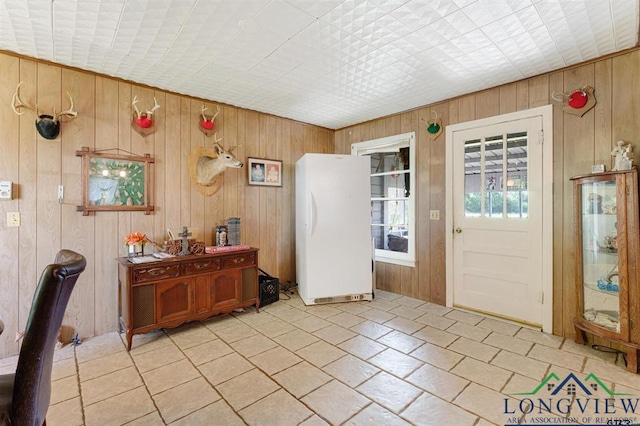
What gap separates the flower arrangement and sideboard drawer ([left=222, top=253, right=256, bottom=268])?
767mm

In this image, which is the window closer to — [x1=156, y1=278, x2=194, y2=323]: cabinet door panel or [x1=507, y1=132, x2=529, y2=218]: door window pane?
[x1=507, y1=132, x2=529, y2=218]: door window pane

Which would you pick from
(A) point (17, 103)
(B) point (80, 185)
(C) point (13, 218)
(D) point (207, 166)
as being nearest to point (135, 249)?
(B) point (80, 185)

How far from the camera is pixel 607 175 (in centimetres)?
222

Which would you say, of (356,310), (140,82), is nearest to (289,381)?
(356,310)

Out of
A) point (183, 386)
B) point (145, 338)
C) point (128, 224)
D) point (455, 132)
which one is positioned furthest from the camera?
point (455, 132)

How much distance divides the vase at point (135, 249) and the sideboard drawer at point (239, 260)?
0.77 m

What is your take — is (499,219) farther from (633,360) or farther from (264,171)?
(264,171)

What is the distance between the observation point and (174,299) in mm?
2709

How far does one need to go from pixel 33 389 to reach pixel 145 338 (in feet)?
5.99

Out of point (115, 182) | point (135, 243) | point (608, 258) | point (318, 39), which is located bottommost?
point (608, 258)

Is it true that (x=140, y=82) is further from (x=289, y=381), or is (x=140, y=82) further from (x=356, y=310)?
(x=356, y=310)

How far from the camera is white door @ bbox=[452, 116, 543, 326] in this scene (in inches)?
112

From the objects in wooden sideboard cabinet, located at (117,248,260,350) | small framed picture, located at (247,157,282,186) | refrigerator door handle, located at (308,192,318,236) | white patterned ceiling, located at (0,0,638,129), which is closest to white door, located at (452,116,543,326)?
white patterned ceiling, located at (0,0,638,129)

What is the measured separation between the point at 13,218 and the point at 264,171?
2395mm
